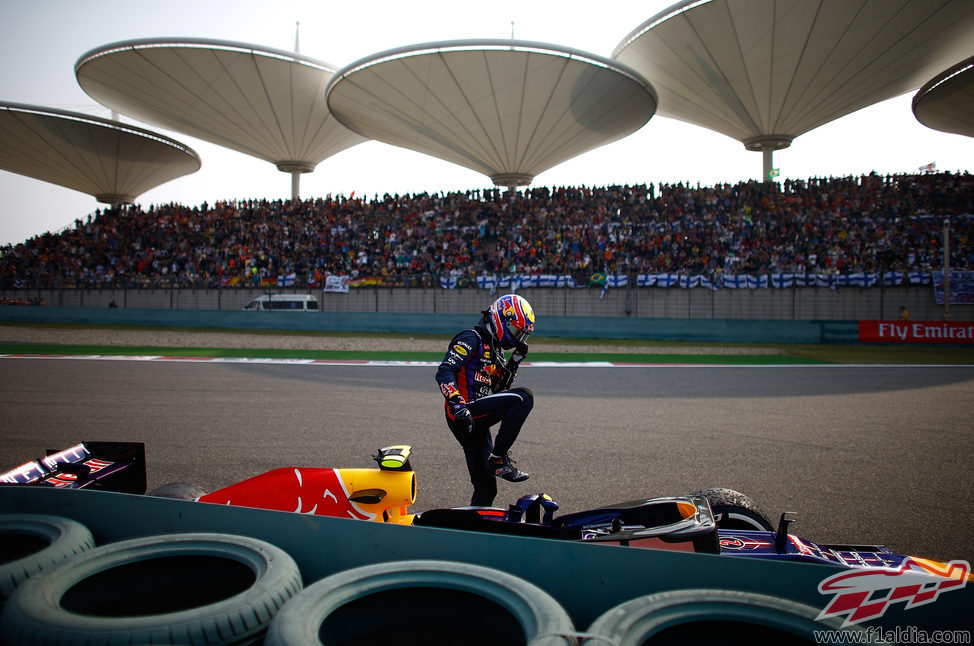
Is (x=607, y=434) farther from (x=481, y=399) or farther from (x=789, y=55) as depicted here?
(x=789, y=55)

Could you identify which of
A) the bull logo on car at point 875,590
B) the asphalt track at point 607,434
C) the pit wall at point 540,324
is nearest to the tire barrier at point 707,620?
the bull logo on car at point 875,590

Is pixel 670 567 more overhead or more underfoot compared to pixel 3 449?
more overhead

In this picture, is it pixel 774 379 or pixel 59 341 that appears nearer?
pixel 774 379

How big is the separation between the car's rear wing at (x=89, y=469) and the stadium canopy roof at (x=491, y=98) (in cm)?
2801

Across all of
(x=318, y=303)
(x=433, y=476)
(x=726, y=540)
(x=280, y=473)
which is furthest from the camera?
(x=318, y=303)

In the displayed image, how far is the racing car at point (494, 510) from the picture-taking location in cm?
244

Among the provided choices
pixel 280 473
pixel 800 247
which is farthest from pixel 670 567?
pixel 800 247

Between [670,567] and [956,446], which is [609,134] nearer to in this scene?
[956,446]

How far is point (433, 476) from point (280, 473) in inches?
77.8

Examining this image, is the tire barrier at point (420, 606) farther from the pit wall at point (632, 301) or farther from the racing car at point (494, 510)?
the pit wall at point (632, 301)

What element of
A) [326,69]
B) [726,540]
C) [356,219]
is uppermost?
[326,69]

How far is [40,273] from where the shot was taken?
116ft

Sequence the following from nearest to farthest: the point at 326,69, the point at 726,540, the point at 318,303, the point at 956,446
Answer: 1. the point at 726,540
2. the point at 956,446
3. the point at 318,303
4. the point at 326,69

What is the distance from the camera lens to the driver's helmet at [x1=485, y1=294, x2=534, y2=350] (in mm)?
3895
